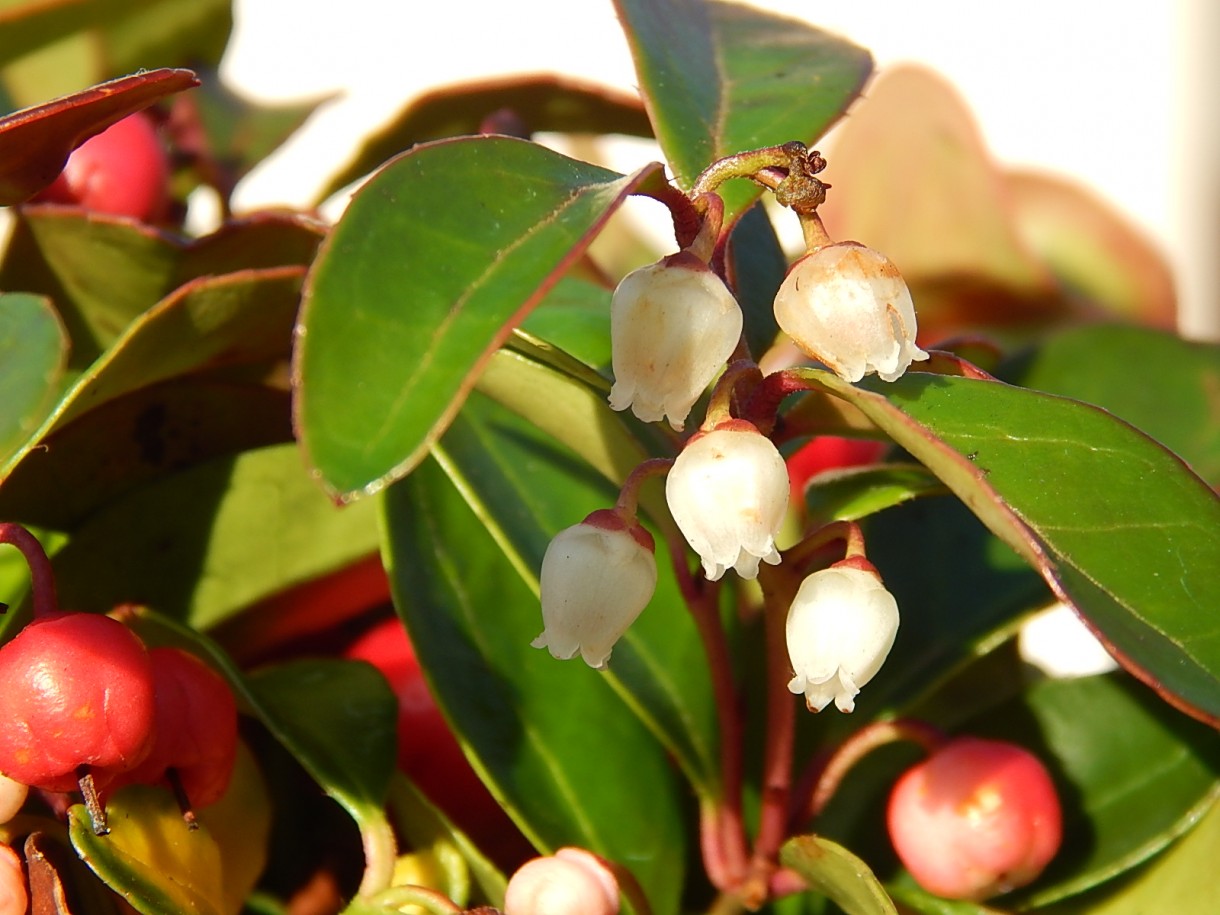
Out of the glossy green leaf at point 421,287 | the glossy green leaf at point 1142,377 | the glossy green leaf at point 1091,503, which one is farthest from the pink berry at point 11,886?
the glossy green leaf at point 1142,377

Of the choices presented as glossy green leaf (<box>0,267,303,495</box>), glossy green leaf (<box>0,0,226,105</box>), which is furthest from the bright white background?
glossy green leaf (<box>0,267,303,495</box>)

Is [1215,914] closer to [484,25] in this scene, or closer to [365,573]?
[365,573]

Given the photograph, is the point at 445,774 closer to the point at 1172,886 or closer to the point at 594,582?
the point at 594,582

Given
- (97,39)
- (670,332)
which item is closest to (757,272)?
(670,332)

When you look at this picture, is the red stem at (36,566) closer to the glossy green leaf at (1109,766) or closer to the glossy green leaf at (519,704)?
the glossy green leaf at (519,704)

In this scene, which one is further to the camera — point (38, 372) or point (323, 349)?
point (38, 372)

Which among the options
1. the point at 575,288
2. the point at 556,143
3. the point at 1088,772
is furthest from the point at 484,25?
the point at 1088,772
